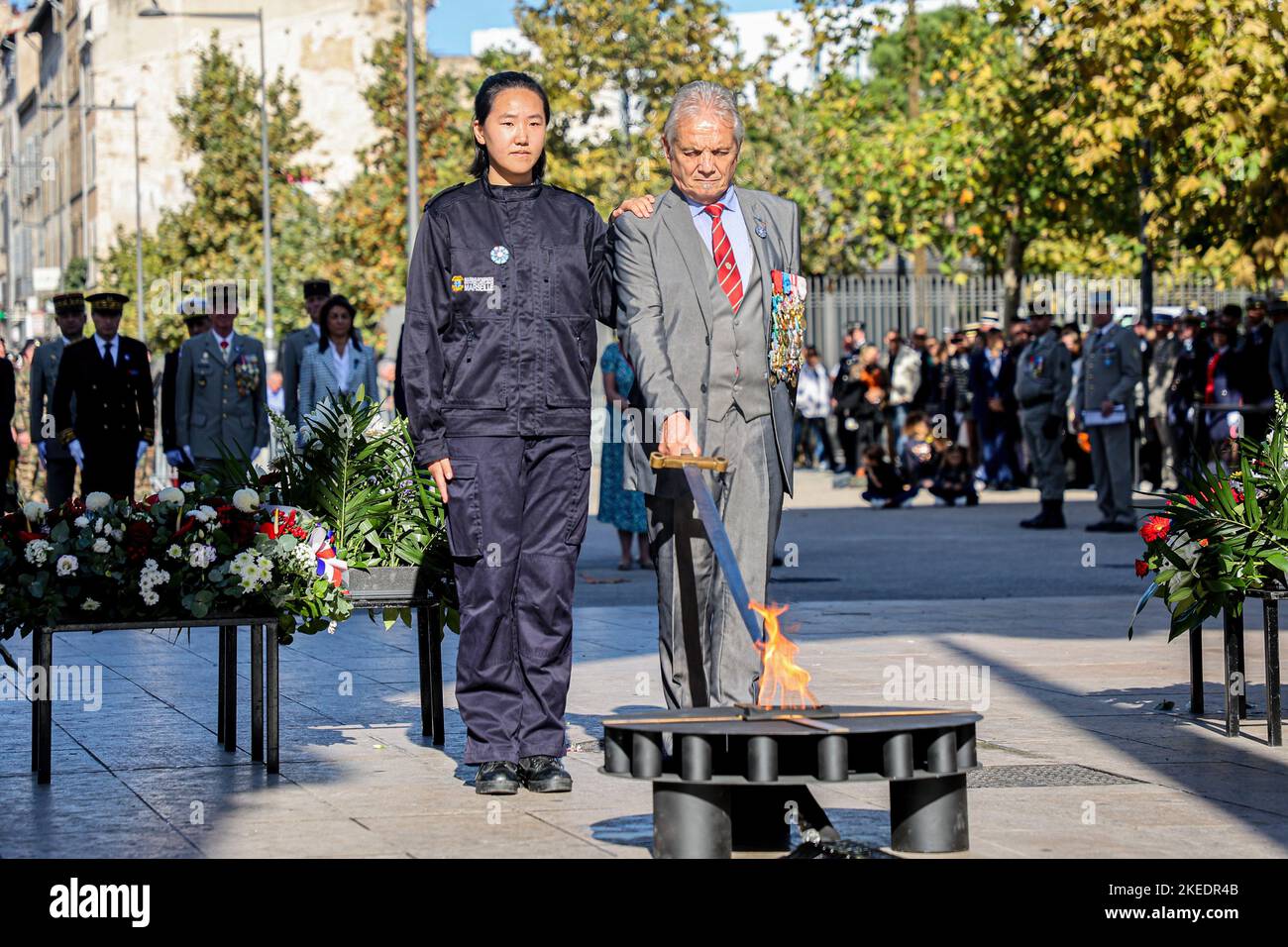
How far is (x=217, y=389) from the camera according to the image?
582 inches

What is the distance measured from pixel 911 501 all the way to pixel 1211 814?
1886cm

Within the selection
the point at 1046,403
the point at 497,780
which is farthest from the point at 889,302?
the point at 497,780

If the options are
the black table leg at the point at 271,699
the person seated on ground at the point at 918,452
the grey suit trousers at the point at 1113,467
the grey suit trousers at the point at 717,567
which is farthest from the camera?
the person seated on ground at the point at 918,452

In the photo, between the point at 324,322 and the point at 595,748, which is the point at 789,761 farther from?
the point at 324,322

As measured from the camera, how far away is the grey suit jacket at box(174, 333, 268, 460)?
14750 millimetres

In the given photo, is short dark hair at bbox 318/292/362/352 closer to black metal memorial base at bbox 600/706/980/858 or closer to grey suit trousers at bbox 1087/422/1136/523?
grey suit trousers at bbox 1087/422/1136/523

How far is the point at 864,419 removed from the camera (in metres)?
27.9

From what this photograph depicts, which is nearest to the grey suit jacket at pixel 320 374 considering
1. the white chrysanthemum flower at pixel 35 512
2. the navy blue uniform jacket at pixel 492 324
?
the white chrysanthemum flower at pixel 35 512

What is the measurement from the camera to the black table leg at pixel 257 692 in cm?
721

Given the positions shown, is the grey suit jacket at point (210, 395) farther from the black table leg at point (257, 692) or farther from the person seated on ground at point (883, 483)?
the person seated on ground at point (883, 483)

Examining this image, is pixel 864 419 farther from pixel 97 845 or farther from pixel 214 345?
pixel 97 845

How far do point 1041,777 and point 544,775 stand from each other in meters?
1.54

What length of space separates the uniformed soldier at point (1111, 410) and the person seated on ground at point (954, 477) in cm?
452
